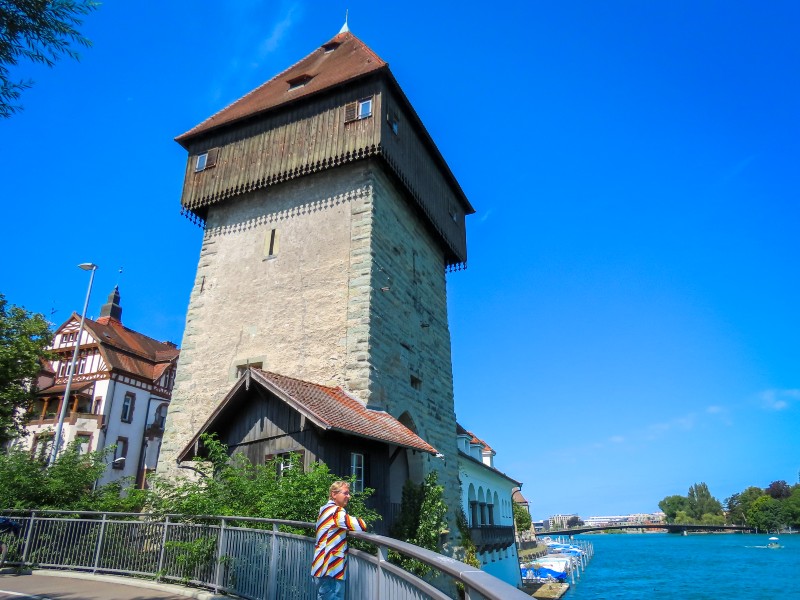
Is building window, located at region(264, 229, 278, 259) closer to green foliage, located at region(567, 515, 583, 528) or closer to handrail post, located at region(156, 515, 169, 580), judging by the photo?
handrail post, located at region(156, 515, 169, 580)

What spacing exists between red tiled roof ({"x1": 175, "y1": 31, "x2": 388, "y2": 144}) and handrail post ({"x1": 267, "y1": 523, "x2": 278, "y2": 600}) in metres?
12.5

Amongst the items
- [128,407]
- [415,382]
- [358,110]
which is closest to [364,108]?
[358,110]

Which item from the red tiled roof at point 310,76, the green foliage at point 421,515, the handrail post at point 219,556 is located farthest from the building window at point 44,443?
the red tiled roof at point 310,76

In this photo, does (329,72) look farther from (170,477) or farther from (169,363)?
(169,363)

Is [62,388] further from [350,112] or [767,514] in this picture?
[767,514]

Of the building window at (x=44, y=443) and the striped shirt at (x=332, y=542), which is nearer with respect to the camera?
the striped shirt at (x=332, y=542)

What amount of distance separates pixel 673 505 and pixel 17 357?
15887 cm

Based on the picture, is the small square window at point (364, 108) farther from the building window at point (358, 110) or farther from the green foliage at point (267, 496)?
the green foliage at point (267, 496)

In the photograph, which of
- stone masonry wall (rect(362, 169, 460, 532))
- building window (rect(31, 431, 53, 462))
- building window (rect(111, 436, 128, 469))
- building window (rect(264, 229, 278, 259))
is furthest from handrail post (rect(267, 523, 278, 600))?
building window (rect(111, 436, 128, 469))

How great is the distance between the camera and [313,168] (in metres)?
15.1

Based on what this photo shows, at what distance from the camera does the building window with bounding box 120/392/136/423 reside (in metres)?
31.3

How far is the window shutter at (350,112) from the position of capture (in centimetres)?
1502

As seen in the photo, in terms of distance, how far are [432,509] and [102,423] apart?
24049 mm

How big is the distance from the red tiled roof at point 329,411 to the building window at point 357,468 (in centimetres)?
74
